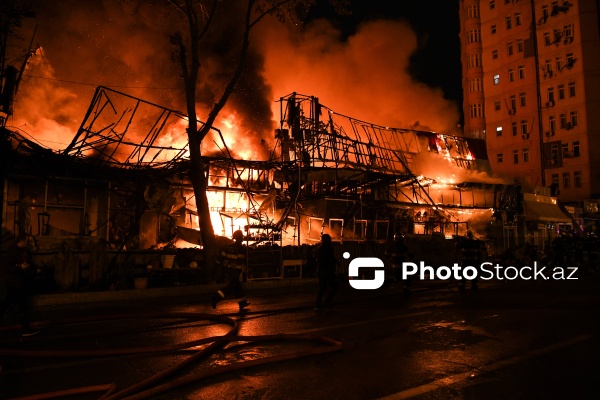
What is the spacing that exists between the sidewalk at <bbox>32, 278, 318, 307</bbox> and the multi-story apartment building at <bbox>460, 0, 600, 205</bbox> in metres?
31.8

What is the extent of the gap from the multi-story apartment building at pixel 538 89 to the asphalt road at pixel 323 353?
1426 inches

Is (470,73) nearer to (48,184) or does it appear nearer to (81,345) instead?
(48,184)

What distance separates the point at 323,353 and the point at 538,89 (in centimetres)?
4780

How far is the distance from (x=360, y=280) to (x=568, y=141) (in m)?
36.0

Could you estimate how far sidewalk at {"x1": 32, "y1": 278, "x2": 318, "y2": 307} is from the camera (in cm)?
1182

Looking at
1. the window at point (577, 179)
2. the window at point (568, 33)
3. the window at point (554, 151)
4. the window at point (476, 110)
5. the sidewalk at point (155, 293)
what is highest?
the window at point (568, 33)

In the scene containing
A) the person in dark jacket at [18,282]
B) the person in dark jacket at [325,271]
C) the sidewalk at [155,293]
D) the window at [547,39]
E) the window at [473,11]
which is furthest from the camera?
the window at [473,11]

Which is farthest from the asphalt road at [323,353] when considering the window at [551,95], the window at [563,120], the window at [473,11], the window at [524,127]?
the window at [473,11]

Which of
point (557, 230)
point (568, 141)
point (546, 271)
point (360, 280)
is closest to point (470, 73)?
point (568, 141)

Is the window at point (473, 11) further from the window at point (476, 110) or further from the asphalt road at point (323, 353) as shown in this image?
the asphalt road at point (323, 353)

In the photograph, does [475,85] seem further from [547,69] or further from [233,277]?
[233,277]

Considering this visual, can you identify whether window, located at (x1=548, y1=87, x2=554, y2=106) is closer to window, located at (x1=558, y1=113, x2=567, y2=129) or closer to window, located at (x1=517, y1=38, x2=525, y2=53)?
window, located at (x1=558, y1=113, x2=567, y2=129)

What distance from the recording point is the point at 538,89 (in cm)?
4647

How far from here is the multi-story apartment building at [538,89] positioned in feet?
142
